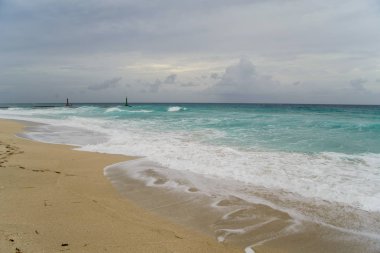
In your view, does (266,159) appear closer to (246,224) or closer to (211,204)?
(211,204)

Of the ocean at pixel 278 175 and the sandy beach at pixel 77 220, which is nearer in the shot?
the sandy beach at pixel 77 220

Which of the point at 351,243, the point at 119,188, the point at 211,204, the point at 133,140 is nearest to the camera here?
the point at 351,243

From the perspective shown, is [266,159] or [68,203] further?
[266,159]

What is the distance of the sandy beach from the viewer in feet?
10.2

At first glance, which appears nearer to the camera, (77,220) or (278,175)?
(77,220)

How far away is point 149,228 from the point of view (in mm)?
3666

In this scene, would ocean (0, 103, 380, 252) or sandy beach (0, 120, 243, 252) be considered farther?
ocean (0, 103, 380, 252)

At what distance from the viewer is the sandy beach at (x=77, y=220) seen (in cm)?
311

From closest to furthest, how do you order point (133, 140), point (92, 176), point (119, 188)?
point (119, 188)
point (92, 176)
point (133, 140)

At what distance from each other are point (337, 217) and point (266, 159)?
3695 mm

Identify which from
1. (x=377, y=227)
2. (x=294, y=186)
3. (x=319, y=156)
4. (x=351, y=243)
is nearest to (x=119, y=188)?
(x=294, y=186)

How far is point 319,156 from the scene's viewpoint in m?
8.55

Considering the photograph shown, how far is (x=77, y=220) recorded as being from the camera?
368cm

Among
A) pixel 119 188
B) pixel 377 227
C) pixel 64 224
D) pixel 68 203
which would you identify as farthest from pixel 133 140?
pixel 377 227
